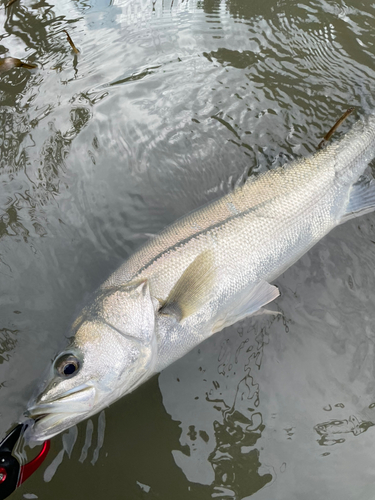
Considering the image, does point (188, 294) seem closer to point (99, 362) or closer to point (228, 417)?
point (99, 362)

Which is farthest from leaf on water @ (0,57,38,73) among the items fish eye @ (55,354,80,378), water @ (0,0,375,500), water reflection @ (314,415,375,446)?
water reflection @ (314,415,375,446)

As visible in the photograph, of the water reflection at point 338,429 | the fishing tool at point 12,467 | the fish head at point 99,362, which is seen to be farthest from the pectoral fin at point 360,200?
the fishing tool at point 12,467

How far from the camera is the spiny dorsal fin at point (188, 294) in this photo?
2510 millimetres

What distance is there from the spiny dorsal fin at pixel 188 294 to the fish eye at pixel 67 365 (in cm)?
60

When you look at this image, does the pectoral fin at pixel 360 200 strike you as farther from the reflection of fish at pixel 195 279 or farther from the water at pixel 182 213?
the water at pixel 182 213

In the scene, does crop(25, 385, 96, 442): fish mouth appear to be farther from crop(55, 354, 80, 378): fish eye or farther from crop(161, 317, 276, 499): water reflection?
crop(161, 317, 276, 499): water reflection

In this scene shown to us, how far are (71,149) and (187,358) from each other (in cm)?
227

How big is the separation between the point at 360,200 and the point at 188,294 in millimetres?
1716

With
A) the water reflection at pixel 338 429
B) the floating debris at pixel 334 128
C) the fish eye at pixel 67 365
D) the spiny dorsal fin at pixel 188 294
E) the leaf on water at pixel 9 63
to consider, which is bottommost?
the water reflection at pixel 338 429

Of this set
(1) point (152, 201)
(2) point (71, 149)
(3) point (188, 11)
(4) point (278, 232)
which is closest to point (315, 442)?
(4) point (278, 232)

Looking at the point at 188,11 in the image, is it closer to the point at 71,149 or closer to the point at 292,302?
the point at 71,149

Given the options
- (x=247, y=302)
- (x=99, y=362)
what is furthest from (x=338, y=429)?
(x=99, y=362)

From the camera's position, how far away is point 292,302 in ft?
10.2

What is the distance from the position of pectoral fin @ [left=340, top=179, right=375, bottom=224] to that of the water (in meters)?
0.18
